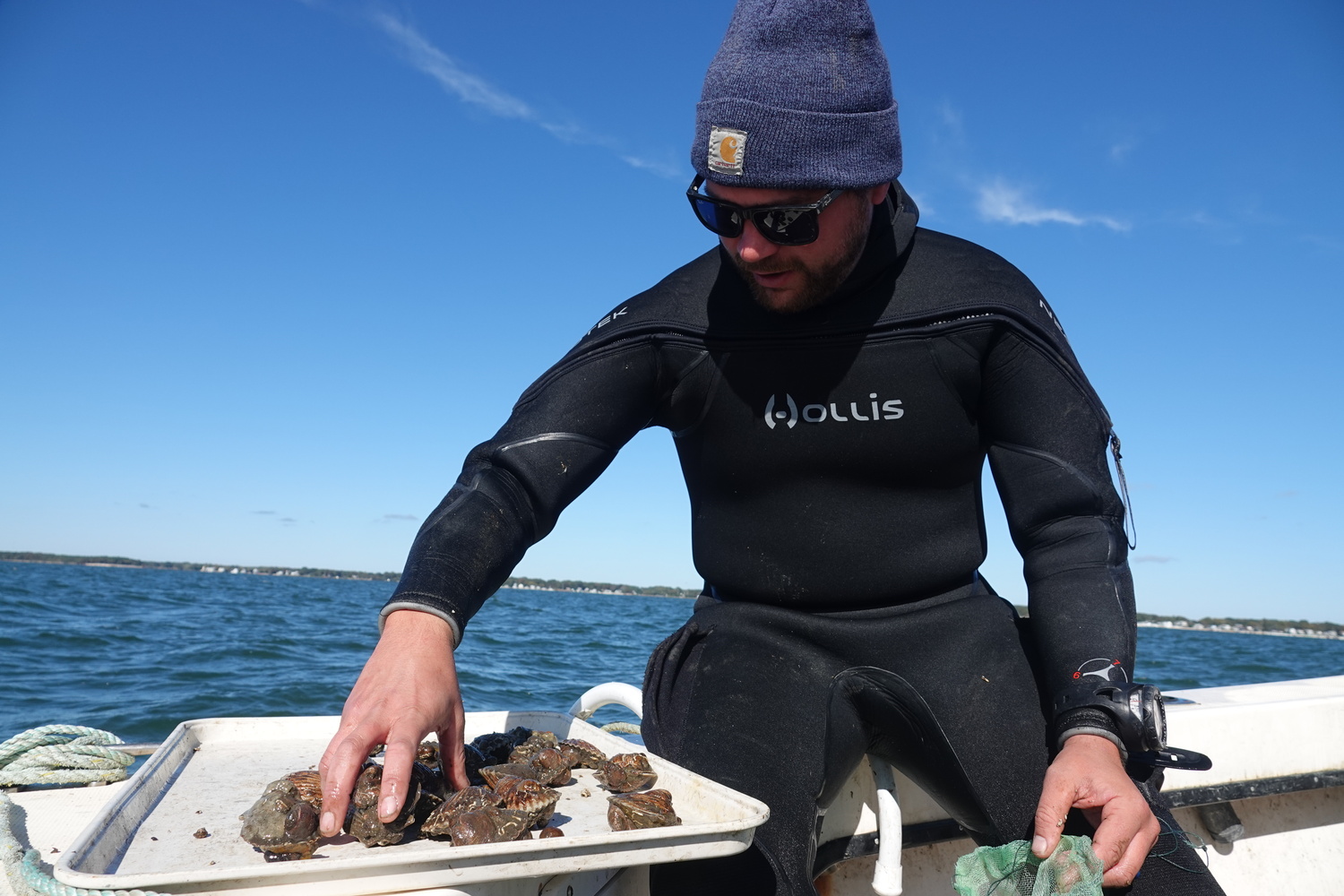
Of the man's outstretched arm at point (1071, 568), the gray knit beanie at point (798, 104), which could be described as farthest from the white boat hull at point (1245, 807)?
the gray knit beanie at point (798, 104)

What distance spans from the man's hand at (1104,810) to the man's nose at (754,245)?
3.84 feet

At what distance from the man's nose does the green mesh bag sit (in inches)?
49.0

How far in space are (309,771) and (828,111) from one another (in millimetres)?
1630

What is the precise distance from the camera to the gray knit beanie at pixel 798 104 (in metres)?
1.90

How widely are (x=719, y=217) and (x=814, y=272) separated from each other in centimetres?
25

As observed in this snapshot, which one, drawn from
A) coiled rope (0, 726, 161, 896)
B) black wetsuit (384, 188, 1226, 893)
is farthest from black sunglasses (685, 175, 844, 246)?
coiled rope (0, 726, 161, 896)

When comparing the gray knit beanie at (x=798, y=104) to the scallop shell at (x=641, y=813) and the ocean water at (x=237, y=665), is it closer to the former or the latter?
the scallop shell at (x=641, y=813)

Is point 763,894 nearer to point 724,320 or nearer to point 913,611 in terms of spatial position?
point 913,611

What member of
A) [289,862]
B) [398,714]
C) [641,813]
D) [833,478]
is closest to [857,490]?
[833,478]

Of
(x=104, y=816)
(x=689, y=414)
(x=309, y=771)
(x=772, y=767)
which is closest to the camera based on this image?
(x=104, y=816)

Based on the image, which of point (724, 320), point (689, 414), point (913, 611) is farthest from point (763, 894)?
point (724, 320)

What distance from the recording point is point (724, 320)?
2.19 metres

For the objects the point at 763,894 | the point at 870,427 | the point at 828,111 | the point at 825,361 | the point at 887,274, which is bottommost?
the point at 763,894

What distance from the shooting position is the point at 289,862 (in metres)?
1.17
